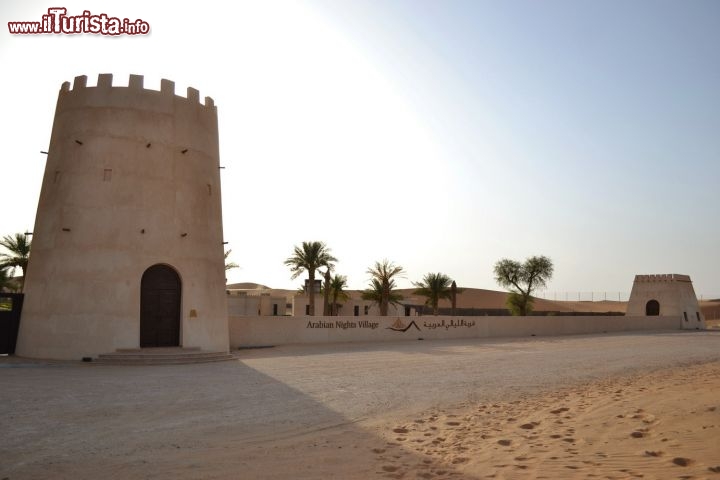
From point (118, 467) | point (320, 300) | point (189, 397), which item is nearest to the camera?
point (118, 467)

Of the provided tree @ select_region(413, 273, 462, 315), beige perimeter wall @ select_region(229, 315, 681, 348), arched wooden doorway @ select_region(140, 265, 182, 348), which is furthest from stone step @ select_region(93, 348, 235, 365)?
tree @ select_region(413, 273, 462, 315)

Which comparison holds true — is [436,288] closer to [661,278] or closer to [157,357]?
[661,278]

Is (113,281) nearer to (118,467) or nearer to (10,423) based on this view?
(10,423)

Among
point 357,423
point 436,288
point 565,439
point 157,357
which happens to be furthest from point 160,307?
point 436,288

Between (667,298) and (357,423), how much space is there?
55423 millimetres

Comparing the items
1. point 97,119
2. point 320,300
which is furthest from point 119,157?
point 320,300

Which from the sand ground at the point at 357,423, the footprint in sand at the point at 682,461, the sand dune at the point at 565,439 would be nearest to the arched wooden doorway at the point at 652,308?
the sand ground at the point at 357,423

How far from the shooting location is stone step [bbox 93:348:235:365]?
18000 millimetres

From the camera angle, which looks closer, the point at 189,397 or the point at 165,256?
the point at 189,397

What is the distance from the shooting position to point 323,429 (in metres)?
8.60

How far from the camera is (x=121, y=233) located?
19609mm

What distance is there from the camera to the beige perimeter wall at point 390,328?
25906mm

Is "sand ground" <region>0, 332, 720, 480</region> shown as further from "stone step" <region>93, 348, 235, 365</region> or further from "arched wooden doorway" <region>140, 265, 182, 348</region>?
"arched wooden doorway" <region>140, 265, 182, 348</region>

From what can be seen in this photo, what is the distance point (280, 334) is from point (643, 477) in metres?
21.6
